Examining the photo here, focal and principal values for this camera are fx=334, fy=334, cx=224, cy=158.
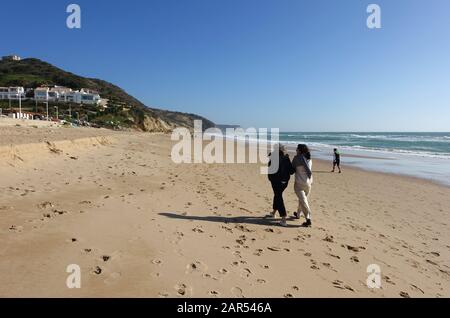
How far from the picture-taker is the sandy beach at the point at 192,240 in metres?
4.49

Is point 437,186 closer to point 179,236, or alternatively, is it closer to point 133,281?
point 179,236

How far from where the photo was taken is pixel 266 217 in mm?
8695

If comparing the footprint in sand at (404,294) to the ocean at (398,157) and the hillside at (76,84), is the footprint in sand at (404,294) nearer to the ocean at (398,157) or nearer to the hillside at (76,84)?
the ocean at (398,157)

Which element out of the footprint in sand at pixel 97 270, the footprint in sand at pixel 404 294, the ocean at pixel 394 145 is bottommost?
the footprint in sand at pixel 404 294

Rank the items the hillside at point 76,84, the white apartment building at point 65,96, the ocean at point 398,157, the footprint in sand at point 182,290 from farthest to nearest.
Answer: the white apartment building at point 65,96
the hillside at point 76,84
the ocean at point 398,157
the footprint in sand at point 182,290

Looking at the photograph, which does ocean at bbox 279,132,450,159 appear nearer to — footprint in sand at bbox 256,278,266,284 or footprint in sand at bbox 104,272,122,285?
footprint in sand at bbox 256,278,266,284

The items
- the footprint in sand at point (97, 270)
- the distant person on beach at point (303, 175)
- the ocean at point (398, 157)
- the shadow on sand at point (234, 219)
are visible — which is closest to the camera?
the footprint in sand at point (97, 270)

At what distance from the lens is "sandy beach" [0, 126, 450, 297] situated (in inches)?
177

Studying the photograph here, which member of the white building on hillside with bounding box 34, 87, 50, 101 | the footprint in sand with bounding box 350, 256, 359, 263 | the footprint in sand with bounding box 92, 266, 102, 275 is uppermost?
the white building on hillside with bounding box 34, 87, 50, 101

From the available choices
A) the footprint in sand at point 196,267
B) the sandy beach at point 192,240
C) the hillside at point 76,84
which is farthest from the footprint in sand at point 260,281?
the hillside at point 76,84

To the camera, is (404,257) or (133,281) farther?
(404,257)

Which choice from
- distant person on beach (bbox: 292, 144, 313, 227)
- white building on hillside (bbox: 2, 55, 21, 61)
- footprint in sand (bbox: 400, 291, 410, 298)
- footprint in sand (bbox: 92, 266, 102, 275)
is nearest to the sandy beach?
footprint in sand (bbox: 92, 266, 102, 275)
